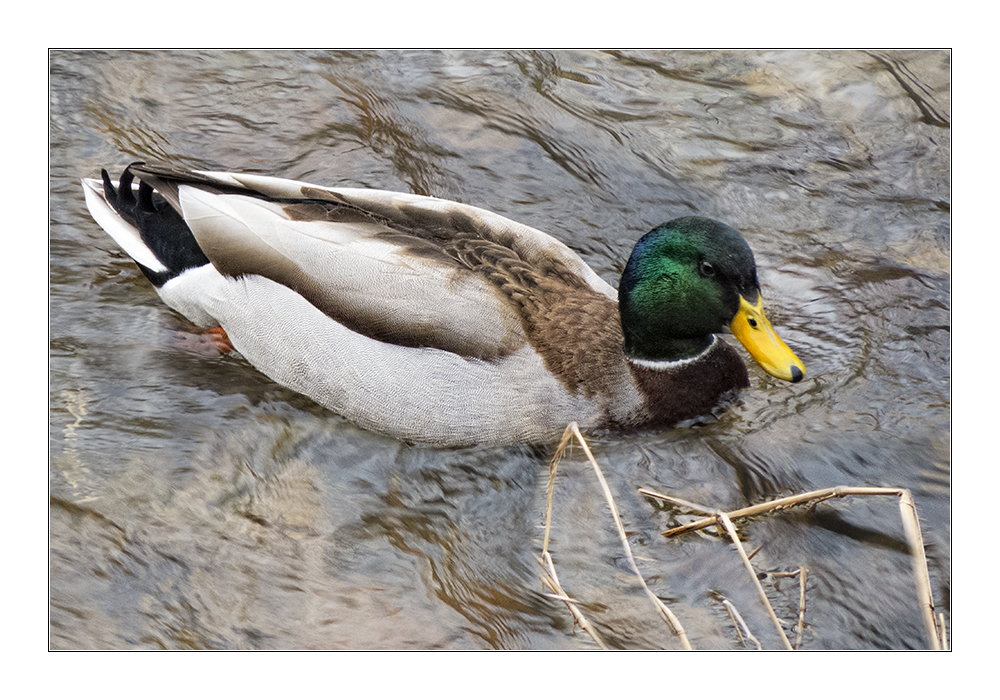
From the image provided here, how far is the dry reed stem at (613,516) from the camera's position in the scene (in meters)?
3.73

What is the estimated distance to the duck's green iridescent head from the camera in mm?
4133

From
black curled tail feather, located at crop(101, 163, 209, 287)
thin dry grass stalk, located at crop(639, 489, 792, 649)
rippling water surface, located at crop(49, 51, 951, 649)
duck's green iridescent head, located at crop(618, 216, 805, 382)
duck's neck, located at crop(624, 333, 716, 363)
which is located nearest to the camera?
thin dry grass stalk, located at crop(639, 489, 792, 649)

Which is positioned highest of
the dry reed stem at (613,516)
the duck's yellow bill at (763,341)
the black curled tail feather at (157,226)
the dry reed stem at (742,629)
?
the black curled tail feather at (157,226)

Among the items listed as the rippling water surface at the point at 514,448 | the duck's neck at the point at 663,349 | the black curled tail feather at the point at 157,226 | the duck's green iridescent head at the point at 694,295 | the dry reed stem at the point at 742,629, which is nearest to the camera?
the dry reed stem at the point at 742,629

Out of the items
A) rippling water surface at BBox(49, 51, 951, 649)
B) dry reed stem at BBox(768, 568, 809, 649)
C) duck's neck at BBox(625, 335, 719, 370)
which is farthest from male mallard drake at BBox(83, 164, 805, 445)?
dry reed stem at BBox(768, 568, 809, 649)

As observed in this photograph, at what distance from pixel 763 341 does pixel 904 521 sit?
0.97 metres

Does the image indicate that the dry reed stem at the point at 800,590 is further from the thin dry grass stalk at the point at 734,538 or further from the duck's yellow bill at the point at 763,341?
the duck's yellow bill at the point at 763,341

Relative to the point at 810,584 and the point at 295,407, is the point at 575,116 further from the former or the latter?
the point at 810,584

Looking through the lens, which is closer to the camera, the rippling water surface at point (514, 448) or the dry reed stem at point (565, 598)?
the dry reed stem at point (565, 598)

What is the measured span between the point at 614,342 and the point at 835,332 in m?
1.34

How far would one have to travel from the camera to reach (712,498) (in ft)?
14.0

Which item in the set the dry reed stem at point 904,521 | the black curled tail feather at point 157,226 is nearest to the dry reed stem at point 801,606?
the dry reed stem at point 904,521

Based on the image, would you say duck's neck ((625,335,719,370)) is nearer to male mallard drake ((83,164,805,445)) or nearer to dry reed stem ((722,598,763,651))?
male mallard drake ((83,164,805,445))

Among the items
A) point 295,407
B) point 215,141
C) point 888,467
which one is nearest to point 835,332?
point 888,467
